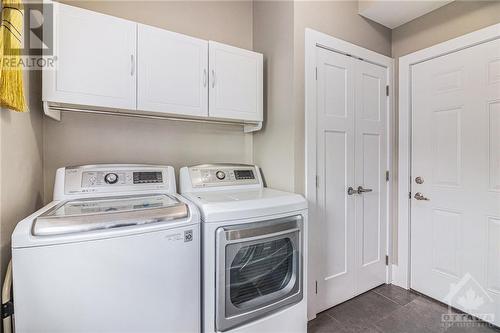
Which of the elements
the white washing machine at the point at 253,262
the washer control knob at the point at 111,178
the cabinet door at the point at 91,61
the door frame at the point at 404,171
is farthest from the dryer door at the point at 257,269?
the door frame at the point at 404,171

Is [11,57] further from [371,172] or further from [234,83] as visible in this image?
[371,172]

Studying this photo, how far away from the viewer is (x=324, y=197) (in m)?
1.93

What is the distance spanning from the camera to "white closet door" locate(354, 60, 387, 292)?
2139mm

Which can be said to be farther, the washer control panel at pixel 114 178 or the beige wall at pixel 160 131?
the beige wall at pixel 160 131

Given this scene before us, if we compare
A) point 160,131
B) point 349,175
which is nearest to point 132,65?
point 160,131

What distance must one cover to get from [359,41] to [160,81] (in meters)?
1.72

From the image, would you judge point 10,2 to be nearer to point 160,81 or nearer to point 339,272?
point 160,81

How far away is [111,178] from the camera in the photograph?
1.55 m

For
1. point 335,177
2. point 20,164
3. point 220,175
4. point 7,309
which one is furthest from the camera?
point 335,177

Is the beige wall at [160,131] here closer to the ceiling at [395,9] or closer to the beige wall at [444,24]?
the ceiling at [395,9]

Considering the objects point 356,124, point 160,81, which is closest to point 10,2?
point 160,81

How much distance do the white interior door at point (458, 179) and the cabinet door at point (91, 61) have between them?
2357mm

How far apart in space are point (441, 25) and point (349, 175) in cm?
145

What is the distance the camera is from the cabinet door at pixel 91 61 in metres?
1.33
